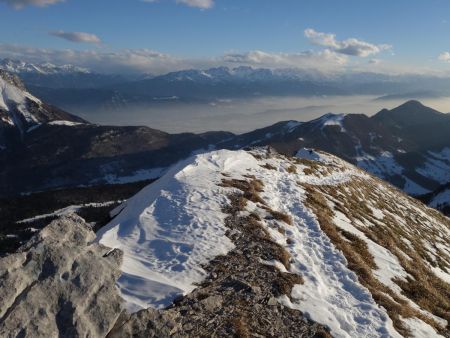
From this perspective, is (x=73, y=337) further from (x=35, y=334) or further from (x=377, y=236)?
(x=377, y=236)

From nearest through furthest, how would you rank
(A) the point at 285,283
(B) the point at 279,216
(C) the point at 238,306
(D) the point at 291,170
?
(C) the point at 238,306
(A) the point at 285,283
(B) the point at 279,216
(D) the point at 291,170

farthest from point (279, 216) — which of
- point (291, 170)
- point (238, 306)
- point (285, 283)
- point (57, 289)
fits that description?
point (291, 170)

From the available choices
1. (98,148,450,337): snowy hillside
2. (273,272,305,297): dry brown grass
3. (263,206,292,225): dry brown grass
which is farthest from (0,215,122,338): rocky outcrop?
(263,206,292,225): dry brown grass

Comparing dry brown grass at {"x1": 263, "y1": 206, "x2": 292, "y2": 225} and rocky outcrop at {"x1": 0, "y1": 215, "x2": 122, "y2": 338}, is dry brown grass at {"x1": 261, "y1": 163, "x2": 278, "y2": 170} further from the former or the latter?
rocky outcrop at {"x1": 0, "y1": 215, "x2": 122, "y2": 338}

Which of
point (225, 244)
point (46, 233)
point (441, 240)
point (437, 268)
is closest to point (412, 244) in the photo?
point (437, 268)

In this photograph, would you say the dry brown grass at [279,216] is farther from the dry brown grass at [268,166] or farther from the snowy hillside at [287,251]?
the dry brown grass at [268,166]

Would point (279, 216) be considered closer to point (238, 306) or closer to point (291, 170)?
point (238, 306)

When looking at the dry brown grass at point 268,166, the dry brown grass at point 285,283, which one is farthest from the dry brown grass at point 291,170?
the dry brown grass at point 285,283
